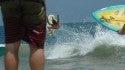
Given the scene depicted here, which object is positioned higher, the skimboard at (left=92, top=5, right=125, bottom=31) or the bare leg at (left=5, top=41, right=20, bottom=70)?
the bare leg at (left=5, top=41, right=20, bottom=70)

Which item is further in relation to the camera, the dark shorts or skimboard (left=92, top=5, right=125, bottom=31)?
skimboard (left=92, top=5, right=125, bottom=31)

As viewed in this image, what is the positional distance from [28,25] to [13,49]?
0.21m

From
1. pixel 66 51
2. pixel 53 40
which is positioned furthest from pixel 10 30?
pixel 53 40

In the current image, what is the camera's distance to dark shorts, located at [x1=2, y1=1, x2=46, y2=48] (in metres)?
2.88

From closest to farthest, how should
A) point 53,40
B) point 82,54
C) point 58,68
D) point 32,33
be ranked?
point 32,33 → point 58,68 → point 82,54 → point 53,40

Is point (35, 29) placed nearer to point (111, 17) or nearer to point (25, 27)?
point (25, 27)

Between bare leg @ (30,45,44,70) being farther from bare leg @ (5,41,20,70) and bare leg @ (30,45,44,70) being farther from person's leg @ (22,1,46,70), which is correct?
bare leg @ (5,41,20,70)

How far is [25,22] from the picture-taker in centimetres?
288

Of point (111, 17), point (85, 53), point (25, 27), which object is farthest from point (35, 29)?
point (111, 17)

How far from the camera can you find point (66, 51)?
354 inches

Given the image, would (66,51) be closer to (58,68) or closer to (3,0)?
(58,68)

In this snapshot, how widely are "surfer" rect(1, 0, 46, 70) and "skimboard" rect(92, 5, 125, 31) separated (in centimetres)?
541

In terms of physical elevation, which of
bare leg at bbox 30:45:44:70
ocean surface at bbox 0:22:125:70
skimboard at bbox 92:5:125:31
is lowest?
ocean surface at bbox 0:22:125:70

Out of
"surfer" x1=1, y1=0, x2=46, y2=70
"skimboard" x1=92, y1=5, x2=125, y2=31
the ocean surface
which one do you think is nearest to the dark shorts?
"surfer" x1=1, y1=0, x2=46, y2=70
